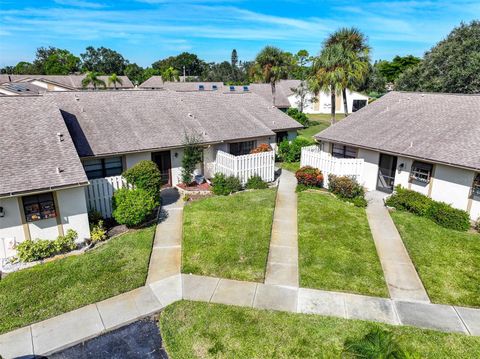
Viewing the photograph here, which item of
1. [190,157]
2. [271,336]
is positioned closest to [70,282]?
[271,336]

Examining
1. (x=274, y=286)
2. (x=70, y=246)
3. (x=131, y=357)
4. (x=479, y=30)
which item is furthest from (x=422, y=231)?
(x=479, y=30)

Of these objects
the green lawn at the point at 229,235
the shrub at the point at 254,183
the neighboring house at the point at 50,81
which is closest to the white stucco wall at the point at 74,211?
the green lawn at the point at 229,235

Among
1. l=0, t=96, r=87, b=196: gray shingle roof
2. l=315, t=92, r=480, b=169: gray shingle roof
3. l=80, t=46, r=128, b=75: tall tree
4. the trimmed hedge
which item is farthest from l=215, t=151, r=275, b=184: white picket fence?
l=80, t=46, r=128, b=75: tall tree

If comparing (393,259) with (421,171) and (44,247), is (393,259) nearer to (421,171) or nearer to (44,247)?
(421,171)

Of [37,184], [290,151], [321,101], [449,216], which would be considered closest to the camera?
[37,184]

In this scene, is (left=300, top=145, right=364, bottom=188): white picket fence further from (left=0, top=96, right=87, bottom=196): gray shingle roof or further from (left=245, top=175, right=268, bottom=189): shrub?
(left=0, top=96, right=87, bottom=196): gray shingle roof

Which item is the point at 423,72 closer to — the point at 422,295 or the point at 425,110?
the point at 425,110

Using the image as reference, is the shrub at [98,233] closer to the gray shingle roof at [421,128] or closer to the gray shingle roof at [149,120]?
the gray shingle roof at [149,120]
